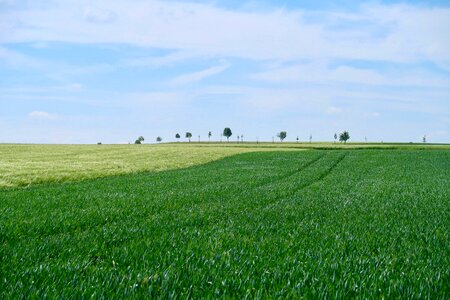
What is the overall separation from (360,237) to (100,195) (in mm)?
12419

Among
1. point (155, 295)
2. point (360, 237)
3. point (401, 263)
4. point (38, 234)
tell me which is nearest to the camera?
point (155, 295)

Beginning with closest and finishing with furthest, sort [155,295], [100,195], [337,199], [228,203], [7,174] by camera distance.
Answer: [155,295], [228,203], [337,199], [100,195], [7,174]

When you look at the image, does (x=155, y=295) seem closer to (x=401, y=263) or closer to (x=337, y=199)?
(x=401, y=263)

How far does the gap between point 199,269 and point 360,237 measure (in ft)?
14.8

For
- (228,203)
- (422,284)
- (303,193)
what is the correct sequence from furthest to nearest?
(303,193), (228,203), (422,284)

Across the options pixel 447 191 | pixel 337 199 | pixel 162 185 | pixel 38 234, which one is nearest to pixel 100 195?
pixel 162 185

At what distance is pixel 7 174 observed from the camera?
30250 millimetres

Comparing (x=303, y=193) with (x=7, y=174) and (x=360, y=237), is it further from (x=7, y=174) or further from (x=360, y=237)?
(x=7, y=174)

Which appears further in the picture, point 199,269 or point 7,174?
point 7,174

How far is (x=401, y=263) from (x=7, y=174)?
29.2 metres

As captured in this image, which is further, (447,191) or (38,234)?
(447,191)

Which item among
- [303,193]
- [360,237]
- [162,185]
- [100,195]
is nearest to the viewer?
[360,237]

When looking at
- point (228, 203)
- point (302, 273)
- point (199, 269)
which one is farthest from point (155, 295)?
point (228, 203)

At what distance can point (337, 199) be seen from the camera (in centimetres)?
1748
